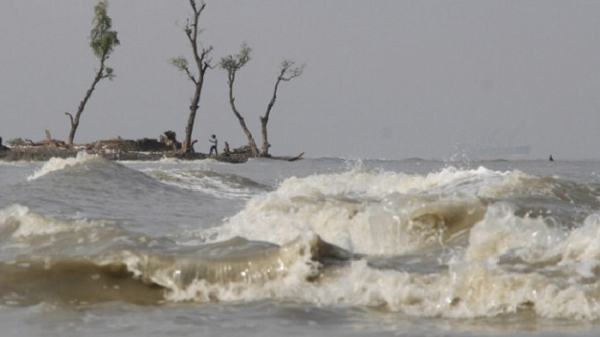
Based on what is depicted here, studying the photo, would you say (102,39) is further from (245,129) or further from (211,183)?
(211,183)

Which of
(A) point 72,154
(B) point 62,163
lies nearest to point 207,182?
(B) point 62,163

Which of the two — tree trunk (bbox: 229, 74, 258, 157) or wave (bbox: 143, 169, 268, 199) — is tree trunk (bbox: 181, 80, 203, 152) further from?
wave (bbox: 143, 169, 268, 199)

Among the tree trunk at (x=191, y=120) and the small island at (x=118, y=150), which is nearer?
the small island at (x=118, y=150)

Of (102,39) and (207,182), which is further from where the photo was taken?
(102,39)

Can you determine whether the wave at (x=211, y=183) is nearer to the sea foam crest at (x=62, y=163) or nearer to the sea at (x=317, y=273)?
the sea foam crest at (x=62, y=163)

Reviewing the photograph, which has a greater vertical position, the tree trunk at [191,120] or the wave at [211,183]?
the tree trunk at [191,120]

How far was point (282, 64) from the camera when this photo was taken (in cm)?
4997

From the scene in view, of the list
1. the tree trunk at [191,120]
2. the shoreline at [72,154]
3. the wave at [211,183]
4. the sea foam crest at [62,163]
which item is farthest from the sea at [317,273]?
the tree trunk at [191,120]

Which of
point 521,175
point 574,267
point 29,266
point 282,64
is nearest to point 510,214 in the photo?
point 574,267

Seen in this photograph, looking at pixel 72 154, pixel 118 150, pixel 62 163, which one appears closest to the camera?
pixel 62 163

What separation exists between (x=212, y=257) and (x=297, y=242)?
0.66 m

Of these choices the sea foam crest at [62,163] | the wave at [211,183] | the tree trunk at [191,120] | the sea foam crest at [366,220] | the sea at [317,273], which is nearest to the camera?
the sea at [317,273]

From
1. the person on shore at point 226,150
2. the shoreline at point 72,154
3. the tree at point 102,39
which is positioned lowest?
the shoreline at point 72,154

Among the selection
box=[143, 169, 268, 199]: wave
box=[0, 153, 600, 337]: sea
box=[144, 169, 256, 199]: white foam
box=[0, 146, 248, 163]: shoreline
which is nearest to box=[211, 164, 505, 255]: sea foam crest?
box=[0, 153, 600, 337]: sea
